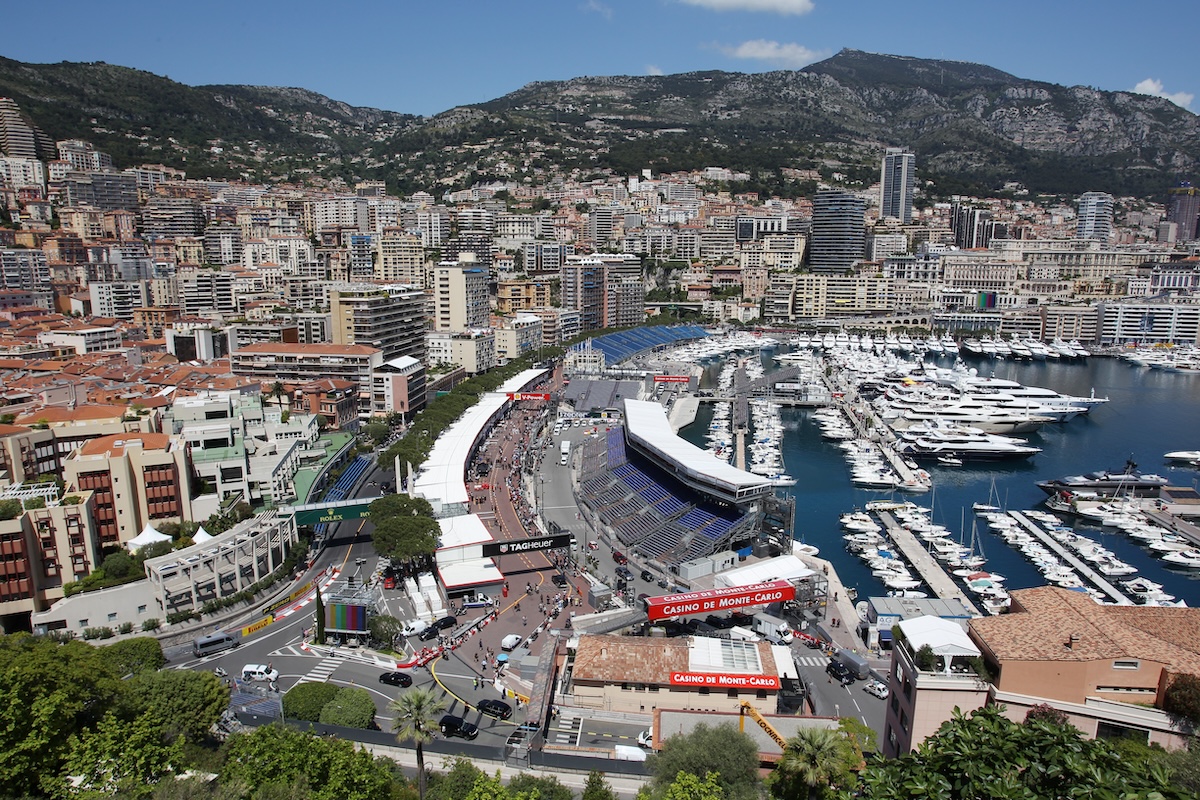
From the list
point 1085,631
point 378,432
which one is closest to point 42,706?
point 1085,631

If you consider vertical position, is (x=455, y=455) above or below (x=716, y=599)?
above

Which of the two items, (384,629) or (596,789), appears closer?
(596,789)

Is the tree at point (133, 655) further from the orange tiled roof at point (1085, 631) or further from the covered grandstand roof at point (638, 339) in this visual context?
the covered grandstand roof at point (638, 339)

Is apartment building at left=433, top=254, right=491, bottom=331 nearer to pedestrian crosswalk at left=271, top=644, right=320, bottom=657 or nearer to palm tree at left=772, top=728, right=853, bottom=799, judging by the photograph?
pedestrian crosswalk at left=271, top=644, right=320, bottom=657

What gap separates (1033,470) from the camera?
42.3 m

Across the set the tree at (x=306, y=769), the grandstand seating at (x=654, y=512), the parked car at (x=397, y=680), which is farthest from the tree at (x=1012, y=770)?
the grandstand seating at (x=654, y=512)

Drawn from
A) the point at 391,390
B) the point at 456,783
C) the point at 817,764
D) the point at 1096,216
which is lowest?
the point at 456,783

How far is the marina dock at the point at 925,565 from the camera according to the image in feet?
83.7

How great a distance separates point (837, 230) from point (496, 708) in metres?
94.7

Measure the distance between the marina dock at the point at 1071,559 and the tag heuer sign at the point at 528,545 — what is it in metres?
16.8

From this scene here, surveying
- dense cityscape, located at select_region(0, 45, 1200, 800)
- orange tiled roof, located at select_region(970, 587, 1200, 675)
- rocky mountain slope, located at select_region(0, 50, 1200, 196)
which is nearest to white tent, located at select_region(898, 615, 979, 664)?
dense cityscape, located at select_region(0, 45, 1200, 800)

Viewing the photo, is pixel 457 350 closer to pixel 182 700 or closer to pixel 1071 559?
pixel 1071 559

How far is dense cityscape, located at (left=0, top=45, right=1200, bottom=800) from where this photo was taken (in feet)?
41.8

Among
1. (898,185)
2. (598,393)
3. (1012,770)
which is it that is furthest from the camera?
(898,185)
